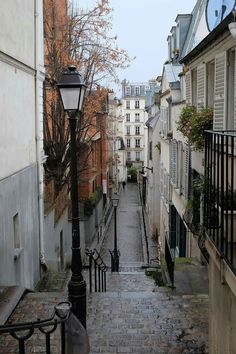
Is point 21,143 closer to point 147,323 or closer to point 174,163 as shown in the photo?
point 147,323

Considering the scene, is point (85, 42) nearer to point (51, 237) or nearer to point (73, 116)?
point (51, 237)

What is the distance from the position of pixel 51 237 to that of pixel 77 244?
26.5 feet

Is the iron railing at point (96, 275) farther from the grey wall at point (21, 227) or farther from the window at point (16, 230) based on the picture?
the window at point (16, 230)

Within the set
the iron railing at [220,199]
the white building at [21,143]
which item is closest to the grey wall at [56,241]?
the white building at [21,143]

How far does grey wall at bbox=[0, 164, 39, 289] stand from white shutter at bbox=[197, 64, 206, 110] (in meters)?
4.95

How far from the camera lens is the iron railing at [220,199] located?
5.12m

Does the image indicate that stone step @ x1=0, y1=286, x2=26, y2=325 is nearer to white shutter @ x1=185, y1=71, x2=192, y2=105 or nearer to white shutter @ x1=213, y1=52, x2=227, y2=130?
white shutter @ x1=213, y1=52, x2=227, y2=130

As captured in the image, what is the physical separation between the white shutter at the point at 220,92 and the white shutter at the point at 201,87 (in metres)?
2.06

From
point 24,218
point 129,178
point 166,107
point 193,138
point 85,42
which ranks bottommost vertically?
point 129,178

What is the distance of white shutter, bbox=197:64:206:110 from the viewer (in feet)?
42.9

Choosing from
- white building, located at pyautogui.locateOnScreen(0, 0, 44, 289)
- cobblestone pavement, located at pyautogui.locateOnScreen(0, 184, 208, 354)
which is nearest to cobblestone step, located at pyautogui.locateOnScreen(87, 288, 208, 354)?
cobblestone pavement, located at pyautogui.locateOnScreen(0, 184, 208, 354)

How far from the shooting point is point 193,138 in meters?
12.0

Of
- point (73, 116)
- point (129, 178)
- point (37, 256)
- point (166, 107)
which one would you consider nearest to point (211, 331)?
point (73, 116)

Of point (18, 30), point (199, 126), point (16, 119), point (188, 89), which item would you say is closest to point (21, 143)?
point (16, 119)
